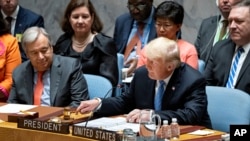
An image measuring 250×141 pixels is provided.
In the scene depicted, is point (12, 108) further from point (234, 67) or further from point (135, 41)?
point (135, 41)

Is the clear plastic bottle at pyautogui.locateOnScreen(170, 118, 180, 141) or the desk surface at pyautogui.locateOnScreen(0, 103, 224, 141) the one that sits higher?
the clear plastic bottle at pyautogui.locateOnScreen(170, 118, 180, 141)

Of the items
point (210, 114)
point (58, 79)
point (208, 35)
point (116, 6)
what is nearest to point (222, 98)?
point (210, 114)

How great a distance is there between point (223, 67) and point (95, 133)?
1.81 meters

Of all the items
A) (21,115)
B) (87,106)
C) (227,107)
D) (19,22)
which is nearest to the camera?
(21,115)

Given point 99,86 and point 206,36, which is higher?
point 206,36

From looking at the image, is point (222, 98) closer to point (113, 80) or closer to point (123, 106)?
point (123, 106)

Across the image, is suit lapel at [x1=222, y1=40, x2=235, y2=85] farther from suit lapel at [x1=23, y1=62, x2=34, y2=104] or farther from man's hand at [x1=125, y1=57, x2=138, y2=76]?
suit lapel at [x1=23, y1=62, x2=34, y2=104]

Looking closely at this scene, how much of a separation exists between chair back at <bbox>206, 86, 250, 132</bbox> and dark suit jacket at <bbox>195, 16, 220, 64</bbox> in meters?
1.33

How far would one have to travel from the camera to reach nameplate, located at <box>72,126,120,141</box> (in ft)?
9.86

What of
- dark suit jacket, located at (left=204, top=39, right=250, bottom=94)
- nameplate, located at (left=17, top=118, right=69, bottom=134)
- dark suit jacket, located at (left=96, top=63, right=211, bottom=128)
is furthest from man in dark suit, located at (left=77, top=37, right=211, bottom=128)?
dark suit jacket, located at (left=204, top=39, right=250, bottom=94)

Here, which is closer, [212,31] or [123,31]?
[212,31]

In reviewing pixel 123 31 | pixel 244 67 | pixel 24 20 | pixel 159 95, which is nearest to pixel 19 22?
pixel 24 20

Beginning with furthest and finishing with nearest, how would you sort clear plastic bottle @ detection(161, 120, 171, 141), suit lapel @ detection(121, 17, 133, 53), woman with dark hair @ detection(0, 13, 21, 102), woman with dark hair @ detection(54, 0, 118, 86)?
1. suit lapel @ detection(121, 17, 133, 53)
2. woman with dark hair @ detection(54, 0, 118, 86)
3. woman with dark hair @ detection(0, 13, 21, 102)
4. clear plastic bottle @ detection(161, 120, 171, 141)

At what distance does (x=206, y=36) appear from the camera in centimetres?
549
